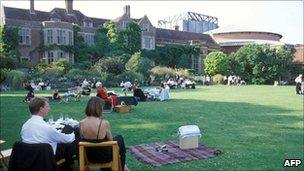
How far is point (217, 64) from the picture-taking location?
5928 cm

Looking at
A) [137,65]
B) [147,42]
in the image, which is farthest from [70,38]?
[147,42]

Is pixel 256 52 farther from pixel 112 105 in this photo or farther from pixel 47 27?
pixel 112 105

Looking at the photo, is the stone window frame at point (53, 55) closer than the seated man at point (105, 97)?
No

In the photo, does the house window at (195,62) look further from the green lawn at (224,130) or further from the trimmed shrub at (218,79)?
the green lawn at (224,130)

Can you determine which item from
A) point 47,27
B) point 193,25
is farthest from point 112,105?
point 193,25

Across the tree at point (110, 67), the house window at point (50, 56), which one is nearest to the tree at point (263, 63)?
the tree at point (110, 67)

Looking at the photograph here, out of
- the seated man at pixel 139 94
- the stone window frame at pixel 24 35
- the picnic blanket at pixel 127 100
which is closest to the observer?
the picnic blanket at pixel 127 100

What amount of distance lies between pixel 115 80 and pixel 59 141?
37.4m

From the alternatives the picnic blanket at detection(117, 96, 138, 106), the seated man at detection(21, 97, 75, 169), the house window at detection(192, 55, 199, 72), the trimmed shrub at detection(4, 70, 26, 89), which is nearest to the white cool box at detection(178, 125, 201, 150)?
the seated man at detection(21, 97, 75, 169)

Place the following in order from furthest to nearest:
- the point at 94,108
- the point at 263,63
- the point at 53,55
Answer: the point at 263,63 → the point at 53,55 → the point at 94,108

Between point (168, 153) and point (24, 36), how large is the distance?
157ft

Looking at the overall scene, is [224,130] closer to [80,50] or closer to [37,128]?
[37,128]

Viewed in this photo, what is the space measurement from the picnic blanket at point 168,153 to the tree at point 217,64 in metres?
50.2

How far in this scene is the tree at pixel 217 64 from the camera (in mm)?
59250
